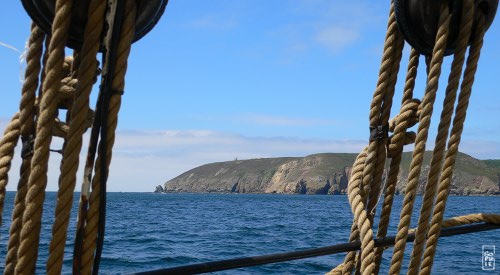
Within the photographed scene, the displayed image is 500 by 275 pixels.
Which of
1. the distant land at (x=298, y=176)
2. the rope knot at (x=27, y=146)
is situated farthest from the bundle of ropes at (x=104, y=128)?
the distant land at (x=298, y=176)

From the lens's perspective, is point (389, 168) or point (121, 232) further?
point (121, 232)

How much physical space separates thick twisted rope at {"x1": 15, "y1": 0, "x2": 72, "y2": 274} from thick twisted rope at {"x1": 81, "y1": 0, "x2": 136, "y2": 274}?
0.11 m

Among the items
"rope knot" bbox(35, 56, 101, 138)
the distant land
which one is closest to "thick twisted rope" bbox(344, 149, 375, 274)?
"rope knot" bbox(35, 56, 101, 138)

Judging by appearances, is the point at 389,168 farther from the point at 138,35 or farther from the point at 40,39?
the point at 40,39

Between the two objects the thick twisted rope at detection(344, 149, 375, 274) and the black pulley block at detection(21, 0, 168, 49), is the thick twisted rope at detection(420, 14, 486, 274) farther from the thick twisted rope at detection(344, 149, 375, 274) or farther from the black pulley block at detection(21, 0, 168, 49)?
the black pulley block at detection(21, 0, 168, 49)

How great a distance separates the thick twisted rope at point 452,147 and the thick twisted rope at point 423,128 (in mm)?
84

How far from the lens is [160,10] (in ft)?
5.10

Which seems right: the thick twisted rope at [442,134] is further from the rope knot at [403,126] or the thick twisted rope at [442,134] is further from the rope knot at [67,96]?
the rope knot at [67,96]

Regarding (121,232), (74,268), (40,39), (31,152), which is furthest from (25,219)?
(121,232)

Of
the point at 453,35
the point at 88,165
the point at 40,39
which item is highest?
the point at 453,35

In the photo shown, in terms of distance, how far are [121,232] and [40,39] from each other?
2285 centimetres

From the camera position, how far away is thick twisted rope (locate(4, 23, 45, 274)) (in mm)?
1483

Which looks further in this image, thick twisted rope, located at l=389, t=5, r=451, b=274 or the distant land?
the distant land

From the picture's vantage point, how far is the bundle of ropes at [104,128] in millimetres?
1343
